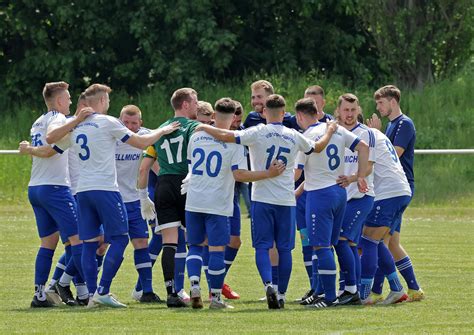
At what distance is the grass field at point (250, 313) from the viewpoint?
9.88 meters

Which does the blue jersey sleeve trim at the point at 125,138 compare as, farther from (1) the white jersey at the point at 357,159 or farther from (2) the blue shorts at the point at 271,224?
(1) the white jersey at the point at 357,159

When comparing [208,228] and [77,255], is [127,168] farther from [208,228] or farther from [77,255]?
[208,228]

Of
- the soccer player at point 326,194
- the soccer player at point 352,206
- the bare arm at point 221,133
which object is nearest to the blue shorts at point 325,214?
the soccer player at point 326,194

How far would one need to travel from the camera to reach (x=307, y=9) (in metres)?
30.0

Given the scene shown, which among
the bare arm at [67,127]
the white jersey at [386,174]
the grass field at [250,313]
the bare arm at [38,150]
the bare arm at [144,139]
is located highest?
the bare arm at [67,127]

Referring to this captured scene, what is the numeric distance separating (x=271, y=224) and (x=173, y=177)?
3.48ft

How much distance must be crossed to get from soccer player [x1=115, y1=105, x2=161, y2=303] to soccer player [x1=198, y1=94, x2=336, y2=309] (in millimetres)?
1283

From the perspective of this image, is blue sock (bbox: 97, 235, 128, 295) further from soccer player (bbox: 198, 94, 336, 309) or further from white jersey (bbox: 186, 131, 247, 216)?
soccer player (bbox: 198, 94, 336, 309)

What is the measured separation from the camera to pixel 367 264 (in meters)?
11.6

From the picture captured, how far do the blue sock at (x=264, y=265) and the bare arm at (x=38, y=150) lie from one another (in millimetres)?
2074

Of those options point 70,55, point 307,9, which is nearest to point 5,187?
point 70,55

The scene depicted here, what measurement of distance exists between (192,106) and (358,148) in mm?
1577

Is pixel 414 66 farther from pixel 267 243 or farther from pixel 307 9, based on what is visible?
pixel 267 243

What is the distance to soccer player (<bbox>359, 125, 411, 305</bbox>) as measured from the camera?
11641 millimetres
